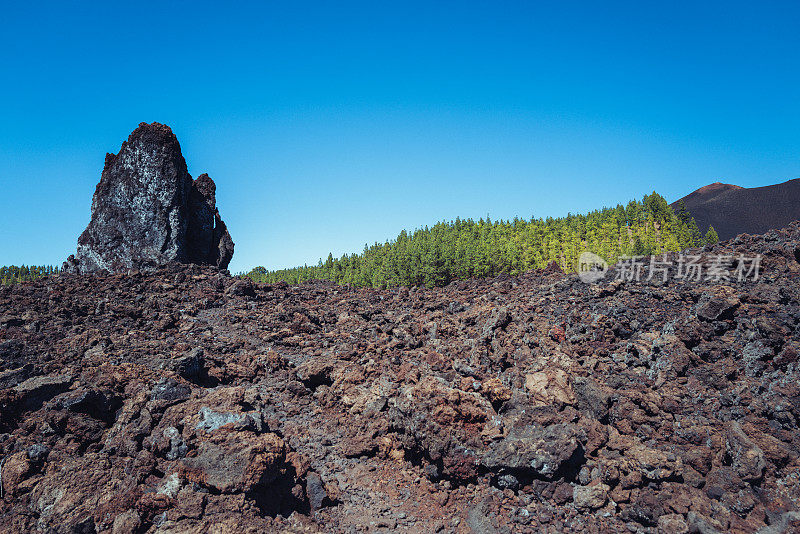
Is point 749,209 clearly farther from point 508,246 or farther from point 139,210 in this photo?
point 139,210

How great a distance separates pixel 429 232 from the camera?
270ft

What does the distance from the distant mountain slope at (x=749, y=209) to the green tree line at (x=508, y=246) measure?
47273 mm

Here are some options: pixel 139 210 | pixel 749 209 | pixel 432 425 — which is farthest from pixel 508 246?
pixel 749 209

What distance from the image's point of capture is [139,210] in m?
18.2

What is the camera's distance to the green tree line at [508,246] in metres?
45.3

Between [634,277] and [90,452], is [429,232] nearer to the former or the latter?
[634,277]

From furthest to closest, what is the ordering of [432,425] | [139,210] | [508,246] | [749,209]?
[749,209]
[508,246]
[139,210]
[432,425]

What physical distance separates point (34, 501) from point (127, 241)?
14313 mm

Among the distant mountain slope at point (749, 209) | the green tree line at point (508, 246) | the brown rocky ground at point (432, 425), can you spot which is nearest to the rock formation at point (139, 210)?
the brown rocky ground at point (432, 425)

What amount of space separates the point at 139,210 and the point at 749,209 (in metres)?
142

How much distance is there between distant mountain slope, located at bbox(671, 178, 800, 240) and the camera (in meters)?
106

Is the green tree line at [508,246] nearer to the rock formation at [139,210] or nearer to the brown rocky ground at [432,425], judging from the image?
the rock formation at [139,210]

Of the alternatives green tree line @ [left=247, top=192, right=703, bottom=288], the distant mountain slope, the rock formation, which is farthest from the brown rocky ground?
the distant mountain slope

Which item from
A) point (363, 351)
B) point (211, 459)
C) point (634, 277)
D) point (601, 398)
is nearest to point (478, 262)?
point (634, 277)
